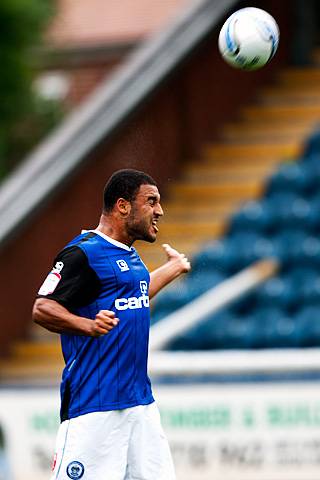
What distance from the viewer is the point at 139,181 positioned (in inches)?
211

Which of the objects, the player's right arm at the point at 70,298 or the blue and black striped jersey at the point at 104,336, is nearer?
the player's right arm at the point at 70,298

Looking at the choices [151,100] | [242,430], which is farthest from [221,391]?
[151,100]

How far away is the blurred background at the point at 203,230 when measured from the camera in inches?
333

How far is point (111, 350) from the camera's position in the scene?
5.25 meters

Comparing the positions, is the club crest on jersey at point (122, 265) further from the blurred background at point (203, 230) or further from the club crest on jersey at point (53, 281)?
the blurred background at point (203, 230)

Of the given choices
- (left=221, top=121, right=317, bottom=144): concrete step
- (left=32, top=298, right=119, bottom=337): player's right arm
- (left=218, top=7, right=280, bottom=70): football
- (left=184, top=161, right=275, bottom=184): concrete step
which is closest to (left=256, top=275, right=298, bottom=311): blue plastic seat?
(left=184, top=161, right=275, bottom=184): concrete step

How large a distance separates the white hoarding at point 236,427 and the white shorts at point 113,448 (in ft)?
9.76

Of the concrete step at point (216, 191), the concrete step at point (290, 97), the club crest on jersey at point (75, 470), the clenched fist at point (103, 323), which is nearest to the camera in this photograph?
the clenched fist at point (103, 323)

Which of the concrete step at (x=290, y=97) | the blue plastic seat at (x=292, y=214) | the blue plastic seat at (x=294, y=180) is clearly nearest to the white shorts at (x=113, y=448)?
the blue plastic seat at (x=292, y=214)

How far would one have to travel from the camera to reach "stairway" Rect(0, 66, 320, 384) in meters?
A: 11.2

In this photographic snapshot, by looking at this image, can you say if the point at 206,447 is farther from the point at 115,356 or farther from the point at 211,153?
the point at 211,153

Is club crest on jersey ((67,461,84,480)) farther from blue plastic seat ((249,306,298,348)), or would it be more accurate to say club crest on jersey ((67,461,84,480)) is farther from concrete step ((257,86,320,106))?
concrete step ((257,86,320,106))

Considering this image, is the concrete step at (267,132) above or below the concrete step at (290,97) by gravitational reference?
below

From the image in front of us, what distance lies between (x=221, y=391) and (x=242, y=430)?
300mm
